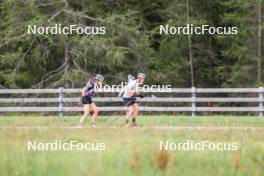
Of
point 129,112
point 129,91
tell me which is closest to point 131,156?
point 129,112

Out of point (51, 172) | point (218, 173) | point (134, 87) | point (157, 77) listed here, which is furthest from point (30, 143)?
point (157, 77)

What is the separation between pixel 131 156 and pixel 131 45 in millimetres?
23121

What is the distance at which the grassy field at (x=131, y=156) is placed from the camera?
9750 millimetres

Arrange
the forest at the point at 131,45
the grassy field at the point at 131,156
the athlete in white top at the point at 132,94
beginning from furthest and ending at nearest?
the forest at the point at 131,45 < the athlete in white top at the point at 132,94 < the grassy field at the point at 131,156

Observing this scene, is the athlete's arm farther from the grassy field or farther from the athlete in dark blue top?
the grassy field

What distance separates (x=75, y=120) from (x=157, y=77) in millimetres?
14843

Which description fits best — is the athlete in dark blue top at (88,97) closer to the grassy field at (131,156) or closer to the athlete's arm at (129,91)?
the athlete's arm at (129,91)

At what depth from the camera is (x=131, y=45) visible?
33688 millimetres

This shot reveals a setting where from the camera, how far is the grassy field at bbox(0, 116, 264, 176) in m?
9.75

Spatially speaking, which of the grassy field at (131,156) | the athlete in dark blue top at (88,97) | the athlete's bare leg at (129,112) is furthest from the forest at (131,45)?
the grassy field at (131,156)

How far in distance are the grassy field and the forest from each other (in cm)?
1621

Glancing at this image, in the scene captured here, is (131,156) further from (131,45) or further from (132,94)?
(131,45)

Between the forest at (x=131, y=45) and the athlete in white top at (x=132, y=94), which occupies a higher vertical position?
the forest at (x=131, y=45)

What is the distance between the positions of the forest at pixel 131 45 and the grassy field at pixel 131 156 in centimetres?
1621
